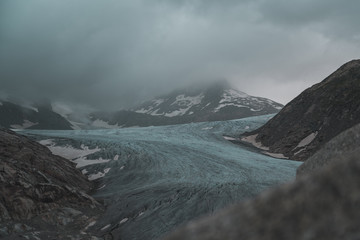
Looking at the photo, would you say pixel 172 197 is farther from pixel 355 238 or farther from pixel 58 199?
pixel 355 238

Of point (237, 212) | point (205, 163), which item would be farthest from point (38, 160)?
point (237, 212)

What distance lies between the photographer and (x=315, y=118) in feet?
158

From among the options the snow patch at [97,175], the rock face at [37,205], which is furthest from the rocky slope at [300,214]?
the snow patch at [97,175]

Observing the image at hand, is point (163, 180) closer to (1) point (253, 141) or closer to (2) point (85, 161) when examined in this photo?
(2) point (85, 161)

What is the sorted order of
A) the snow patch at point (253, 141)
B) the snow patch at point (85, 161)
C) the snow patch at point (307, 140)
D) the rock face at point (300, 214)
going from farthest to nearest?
1. the snow patch at point (253, 141)
2. the snow patch at point (307, 140)
3. the snow patch at point (85, 161)
4. the rock face at point (300, 214)

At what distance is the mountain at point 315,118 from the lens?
4366 centimetres

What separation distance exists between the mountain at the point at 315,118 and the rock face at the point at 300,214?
136ft

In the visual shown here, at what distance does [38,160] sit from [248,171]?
18.9 metres

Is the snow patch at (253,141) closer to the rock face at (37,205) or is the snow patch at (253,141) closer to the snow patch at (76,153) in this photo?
the snow patch at (76,153)

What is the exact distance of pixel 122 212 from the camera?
20125 millimetres

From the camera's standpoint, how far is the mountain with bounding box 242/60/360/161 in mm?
43656

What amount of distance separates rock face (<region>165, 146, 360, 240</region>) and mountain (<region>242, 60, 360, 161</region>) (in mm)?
41441

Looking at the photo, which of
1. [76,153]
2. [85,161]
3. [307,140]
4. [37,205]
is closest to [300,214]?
[37,205]

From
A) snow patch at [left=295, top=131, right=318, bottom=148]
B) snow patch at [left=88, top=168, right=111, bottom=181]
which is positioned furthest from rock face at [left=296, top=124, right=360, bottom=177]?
snow patch at [left=295, top=131, right=318, bottom=148]
